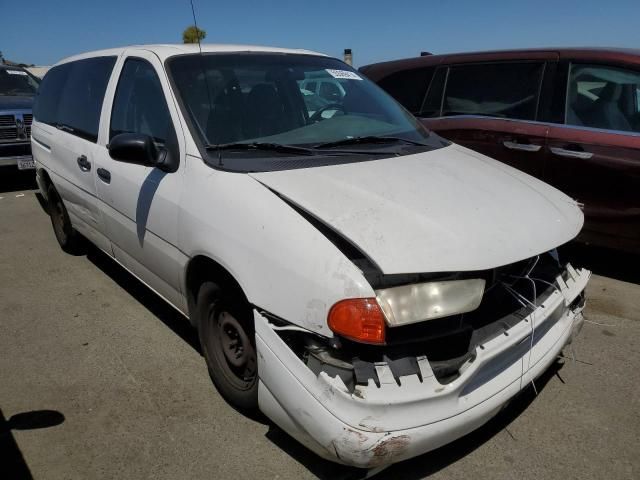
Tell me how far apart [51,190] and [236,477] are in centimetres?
363

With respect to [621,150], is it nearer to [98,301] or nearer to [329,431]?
[329,431]

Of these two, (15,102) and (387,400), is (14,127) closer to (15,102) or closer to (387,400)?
(15,102)

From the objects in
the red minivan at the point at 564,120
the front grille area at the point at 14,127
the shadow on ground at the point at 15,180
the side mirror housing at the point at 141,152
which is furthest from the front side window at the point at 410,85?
the shadow on ground at the point at 15,180

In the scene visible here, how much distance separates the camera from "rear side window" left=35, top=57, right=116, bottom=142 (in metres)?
3.60

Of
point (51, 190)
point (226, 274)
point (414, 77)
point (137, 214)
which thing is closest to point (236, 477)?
point (226, 274)

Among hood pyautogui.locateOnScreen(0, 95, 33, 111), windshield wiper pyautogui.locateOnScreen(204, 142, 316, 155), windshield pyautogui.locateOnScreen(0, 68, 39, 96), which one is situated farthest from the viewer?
windshield pyautogui.locateOnScreen(0, 68, 39, 96)

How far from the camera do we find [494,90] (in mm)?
4566

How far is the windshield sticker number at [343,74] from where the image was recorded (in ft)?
11.3

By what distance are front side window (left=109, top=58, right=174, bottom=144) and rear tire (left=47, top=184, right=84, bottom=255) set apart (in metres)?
1.65

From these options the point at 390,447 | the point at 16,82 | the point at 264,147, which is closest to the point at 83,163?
the point at 264,147

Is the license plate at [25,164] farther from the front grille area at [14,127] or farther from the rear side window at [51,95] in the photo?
the rear side window at [51,95]

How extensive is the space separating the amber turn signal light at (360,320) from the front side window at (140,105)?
1.47 m

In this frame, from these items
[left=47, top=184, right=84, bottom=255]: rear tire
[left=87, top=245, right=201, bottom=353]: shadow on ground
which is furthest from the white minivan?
[left=47, top=184, right=84, bottom=255]: rear tire

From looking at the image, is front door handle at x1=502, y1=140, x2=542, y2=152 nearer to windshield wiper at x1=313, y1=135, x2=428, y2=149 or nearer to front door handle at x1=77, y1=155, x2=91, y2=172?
windshield wiper at x1=313, y1=135, x2=428, y2=149
